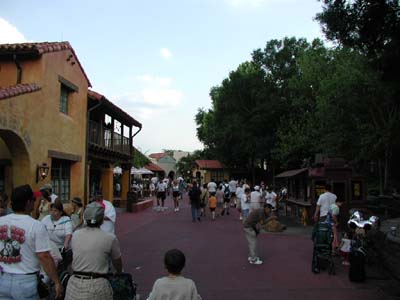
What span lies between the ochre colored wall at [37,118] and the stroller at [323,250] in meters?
8.10

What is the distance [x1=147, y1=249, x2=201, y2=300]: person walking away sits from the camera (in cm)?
367

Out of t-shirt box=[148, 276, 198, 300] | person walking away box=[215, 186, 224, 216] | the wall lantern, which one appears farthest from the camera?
person walking away box=[215, 186, 224, 216]

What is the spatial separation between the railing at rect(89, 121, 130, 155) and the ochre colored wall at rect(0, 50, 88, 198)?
320 centimetres

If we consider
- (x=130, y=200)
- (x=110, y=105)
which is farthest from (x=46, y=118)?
(x=130, y=200)

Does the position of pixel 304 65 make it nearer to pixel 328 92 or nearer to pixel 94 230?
pixel 328 92

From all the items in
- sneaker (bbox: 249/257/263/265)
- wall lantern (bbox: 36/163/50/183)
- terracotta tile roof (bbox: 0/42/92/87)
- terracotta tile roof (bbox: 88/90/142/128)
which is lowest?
sneaker (bbox: 249/257/263/265)

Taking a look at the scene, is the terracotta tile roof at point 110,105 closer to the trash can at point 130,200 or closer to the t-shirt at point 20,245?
the trash can at point 130,200

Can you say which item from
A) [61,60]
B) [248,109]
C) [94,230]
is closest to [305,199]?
[61,60]

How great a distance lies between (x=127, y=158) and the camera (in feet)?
89.6

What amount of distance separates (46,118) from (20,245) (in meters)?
11.3

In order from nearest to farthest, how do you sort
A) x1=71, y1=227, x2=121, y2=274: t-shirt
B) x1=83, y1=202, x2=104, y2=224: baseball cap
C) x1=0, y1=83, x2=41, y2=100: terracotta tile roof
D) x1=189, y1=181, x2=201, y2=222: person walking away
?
x1=71, y1=227, x2=121, y2=274: t-shirt < x1=83, y1=202, x2=104, y2=224: baseball cap < x1=0, y1=83, x2=41, y2=100: terracotta tile roof < x1=189, y1=181, x2=201, y2=222: person walking away

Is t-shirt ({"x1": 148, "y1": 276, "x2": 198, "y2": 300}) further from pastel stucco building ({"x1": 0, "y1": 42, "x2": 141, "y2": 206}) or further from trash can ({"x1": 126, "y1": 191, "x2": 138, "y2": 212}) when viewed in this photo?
trash can ({"x1": 126, "y1": 191, "x2": 138, "y2": 212})

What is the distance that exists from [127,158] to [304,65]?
17651 millimetres

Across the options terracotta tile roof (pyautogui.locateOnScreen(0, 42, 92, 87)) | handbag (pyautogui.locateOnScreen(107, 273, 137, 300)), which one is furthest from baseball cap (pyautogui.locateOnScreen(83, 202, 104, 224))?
terracotta tile roof (pyautogui.locateOnScreen(0, 42, 92, 87))
